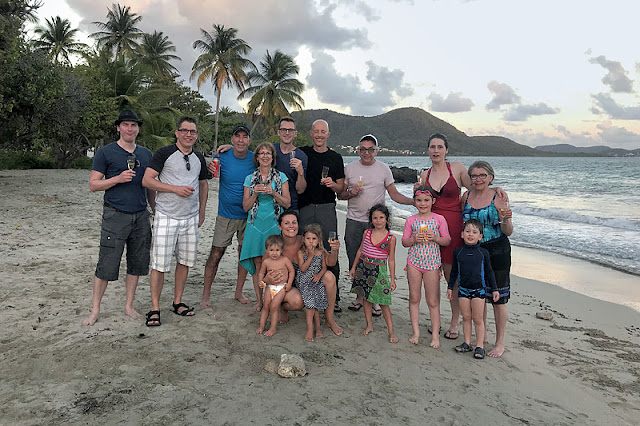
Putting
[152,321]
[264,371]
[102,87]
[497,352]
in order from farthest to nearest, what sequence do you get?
1. [102,87]
2. [152,321]
3. [497,352]
4. [264,371]

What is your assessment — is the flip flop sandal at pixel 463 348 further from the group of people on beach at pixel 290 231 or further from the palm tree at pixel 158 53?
the palm tree at pixel 158 53

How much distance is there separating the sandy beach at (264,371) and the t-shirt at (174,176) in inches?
48.3

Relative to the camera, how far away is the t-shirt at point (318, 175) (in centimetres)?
483

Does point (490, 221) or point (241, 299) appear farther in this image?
point (241, 299)

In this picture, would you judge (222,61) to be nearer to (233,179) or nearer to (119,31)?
(119,31)

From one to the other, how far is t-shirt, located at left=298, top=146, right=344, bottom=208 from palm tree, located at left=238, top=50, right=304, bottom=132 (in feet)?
115

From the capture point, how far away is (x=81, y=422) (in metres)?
2.75

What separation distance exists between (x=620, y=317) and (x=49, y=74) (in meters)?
16.0

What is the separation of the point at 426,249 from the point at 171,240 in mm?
2647

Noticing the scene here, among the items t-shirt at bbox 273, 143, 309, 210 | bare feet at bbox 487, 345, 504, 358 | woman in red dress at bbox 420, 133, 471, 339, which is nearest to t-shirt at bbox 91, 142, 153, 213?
t-shirt at bbox 273, 143, 309, 210

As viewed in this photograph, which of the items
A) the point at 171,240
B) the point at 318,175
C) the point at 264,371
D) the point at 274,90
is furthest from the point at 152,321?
the point at 274,90

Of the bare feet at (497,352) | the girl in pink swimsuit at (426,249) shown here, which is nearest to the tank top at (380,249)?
the girl in pink swimsuit at (426,249)

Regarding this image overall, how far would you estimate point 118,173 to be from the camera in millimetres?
4117

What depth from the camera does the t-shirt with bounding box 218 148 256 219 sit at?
186 inches
